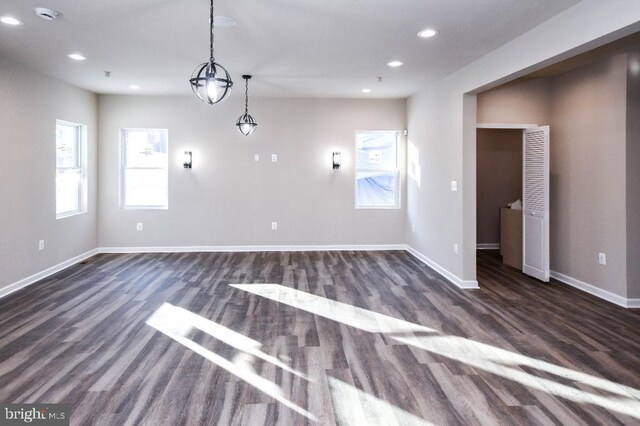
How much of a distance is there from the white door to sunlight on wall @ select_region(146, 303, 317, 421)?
387 centimetres

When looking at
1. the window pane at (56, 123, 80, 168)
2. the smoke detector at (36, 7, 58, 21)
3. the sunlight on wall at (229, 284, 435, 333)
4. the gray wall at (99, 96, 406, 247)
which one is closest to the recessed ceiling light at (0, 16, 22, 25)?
the smoke detector at (36, 7, 58, 21)

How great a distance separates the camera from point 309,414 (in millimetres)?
2408

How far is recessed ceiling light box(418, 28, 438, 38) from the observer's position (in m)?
3.96

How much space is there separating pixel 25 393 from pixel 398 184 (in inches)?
250

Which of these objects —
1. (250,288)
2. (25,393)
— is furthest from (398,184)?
(25,393)

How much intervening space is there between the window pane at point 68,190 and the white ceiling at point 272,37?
1.40 meters

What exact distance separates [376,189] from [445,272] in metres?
2.54

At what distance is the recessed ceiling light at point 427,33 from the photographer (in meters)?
3.96

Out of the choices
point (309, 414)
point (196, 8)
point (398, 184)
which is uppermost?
point (196, 8)

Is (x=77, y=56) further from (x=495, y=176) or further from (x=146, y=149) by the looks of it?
(x=495, y=176)

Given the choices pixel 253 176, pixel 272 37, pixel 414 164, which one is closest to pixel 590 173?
pixel 414 164

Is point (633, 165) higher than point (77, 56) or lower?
lower

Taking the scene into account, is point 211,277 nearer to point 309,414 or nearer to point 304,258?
point 304,258

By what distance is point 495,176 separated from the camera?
7.95m
